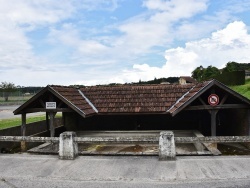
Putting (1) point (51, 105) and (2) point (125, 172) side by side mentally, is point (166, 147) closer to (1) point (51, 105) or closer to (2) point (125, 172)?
(2) point (125, 172)

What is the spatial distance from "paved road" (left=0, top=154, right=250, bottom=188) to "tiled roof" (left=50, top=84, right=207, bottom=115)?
3.98 m

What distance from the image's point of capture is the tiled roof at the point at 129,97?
13.6 m

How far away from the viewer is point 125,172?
27.0ft

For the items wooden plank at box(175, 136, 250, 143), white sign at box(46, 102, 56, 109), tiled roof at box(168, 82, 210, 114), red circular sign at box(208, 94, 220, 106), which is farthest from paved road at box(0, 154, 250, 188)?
tiled roof at box(168, 82, 210, 114)

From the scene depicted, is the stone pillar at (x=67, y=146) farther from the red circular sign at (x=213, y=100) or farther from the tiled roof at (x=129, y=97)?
the red circular sign at (x=213, y=100)

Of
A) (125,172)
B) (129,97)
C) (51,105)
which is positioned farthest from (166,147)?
(51,105)

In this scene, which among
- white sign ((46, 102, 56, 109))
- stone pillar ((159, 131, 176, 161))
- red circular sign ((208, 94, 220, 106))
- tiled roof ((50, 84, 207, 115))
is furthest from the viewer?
tiled roof ((50, 84, 207, 115))

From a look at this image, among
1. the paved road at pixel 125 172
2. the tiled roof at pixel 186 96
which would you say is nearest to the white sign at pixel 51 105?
the paved road at pixel 125 172

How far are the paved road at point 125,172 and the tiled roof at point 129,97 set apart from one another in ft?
13.1

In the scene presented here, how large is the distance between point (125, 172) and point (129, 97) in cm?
704

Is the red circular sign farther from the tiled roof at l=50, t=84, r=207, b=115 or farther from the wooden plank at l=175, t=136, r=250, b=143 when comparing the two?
the wooden plank at l=175, t=136, r=250, b=143

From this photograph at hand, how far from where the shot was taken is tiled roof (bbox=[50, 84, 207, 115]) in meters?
13.6

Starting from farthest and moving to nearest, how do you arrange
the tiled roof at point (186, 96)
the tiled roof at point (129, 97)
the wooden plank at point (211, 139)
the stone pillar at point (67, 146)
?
the tiled roof at point (129, 97), the tiled roof at point (186, 96), the stone pillar at point (67, 146), the wooden plank at point (211, 139)

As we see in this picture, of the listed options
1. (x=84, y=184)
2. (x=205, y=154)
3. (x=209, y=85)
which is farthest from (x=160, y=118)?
(x=84, y=184)
